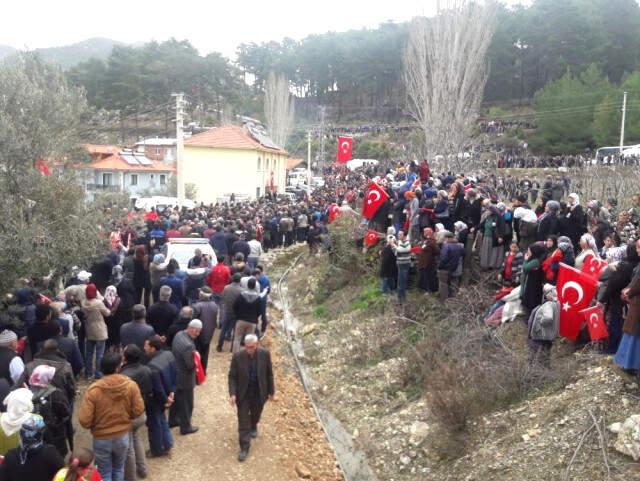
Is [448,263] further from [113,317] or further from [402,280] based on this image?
[113,317]

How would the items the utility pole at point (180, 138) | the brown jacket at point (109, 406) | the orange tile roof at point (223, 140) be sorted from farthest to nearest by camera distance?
the orange tile roof at point (223, 140), the utility pole at point (180, 138), the brown jacket at point (109, 406)

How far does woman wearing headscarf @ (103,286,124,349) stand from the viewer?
989cm

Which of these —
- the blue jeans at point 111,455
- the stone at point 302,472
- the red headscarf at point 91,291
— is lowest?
the stone at point 302,472

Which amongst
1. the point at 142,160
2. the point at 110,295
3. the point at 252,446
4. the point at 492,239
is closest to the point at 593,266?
the point at 492,239

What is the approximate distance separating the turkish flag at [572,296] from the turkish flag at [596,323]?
10.4 inches

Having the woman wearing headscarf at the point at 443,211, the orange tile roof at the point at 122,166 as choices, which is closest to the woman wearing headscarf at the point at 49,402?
the woman wearing headscarf at the point at 443,211

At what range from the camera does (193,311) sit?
981 centimetres

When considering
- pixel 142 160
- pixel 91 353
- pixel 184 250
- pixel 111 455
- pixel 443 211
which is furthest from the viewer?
pixel 142 160

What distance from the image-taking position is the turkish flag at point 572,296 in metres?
9.12

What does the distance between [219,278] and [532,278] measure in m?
6.08

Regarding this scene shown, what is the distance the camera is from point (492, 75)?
67625 millimetres

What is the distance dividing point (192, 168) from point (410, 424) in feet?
118

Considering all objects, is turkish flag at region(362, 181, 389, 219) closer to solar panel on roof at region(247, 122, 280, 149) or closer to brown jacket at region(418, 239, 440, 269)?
brown jacket at region(418, 239, 440, 269)

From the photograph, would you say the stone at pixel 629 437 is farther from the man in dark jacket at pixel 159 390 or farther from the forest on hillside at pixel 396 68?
the forest on hillside at pixel 396 68
